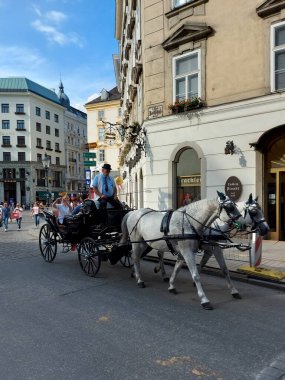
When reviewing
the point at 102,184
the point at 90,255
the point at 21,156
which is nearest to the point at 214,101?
the point at 102,184

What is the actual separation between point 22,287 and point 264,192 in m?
8.35

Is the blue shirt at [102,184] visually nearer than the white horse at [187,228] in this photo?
No

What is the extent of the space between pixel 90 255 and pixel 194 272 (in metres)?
2.74

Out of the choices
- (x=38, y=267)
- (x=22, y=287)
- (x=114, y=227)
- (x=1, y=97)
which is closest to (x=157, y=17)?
(x=114, y=227)

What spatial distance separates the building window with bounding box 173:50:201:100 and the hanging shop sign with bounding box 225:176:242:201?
144 inches

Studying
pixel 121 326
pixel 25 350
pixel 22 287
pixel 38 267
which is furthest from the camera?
pixel 38 267

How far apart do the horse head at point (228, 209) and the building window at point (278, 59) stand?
7122mm

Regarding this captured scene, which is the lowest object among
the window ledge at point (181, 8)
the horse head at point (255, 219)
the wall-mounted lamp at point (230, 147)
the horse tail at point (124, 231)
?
the horse tail at point (124, 231)

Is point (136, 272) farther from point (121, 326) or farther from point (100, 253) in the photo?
point (121, 326)

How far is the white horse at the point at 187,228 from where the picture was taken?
515cm

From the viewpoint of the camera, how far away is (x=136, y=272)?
21.1ft

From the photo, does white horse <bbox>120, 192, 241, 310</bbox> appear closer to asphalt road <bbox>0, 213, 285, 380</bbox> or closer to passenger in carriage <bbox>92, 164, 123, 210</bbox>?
asphalt road <bbox>0, 213, 285, 380</bbox>

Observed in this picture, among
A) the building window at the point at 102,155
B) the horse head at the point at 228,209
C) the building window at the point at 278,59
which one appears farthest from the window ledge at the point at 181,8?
the building window at the point at 102,155

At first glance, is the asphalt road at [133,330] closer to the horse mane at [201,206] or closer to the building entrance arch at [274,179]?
the horse mane at [201,206]
